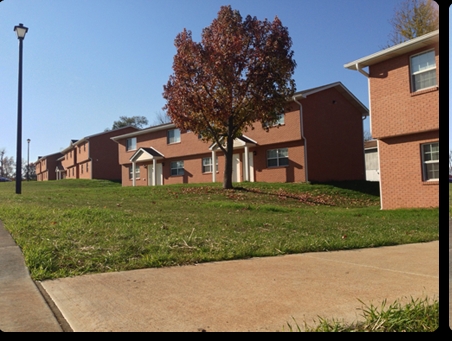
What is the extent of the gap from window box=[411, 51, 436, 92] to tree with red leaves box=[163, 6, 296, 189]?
6673 mm

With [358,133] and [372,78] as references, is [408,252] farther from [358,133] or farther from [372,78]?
[358,133]

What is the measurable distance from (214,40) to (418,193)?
33.5ft

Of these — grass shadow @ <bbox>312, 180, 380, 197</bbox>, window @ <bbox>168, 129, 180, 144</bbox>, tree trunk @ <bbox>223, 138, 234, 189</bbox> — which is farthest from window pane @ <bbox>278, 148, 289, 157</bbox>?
window @ <bbox>168, 129, 180, 144</bbox>

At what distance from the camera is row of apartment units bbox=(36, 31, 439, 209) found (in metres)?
12.6

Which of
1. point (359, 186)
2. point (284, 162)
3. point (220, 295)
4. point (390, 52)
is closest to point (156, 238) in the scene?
point (220, 295)

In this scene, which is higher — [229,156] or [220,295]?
[229,156]

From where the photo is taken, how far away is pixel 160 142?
1244 inches

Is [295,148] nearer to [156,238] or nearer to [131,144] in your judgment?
[131,144]

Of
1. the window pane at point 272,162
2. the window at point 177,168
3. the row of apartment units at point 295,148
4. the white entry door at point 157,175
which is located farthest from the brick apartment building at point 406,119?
the white entry door at point 157,175

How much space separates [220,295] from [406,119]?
11320 millimetres

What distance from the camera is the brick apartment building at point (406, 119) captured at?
12289 millimetres

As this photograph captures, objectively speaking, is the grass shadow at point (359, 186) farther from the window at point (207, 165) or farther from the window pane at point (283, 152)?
the window at point (207, 165)

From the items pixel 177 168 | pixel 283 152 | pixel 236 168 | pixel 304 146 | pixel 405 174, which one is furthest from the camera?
pixel 177 168

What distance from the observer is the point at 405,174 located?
44.5 ft
